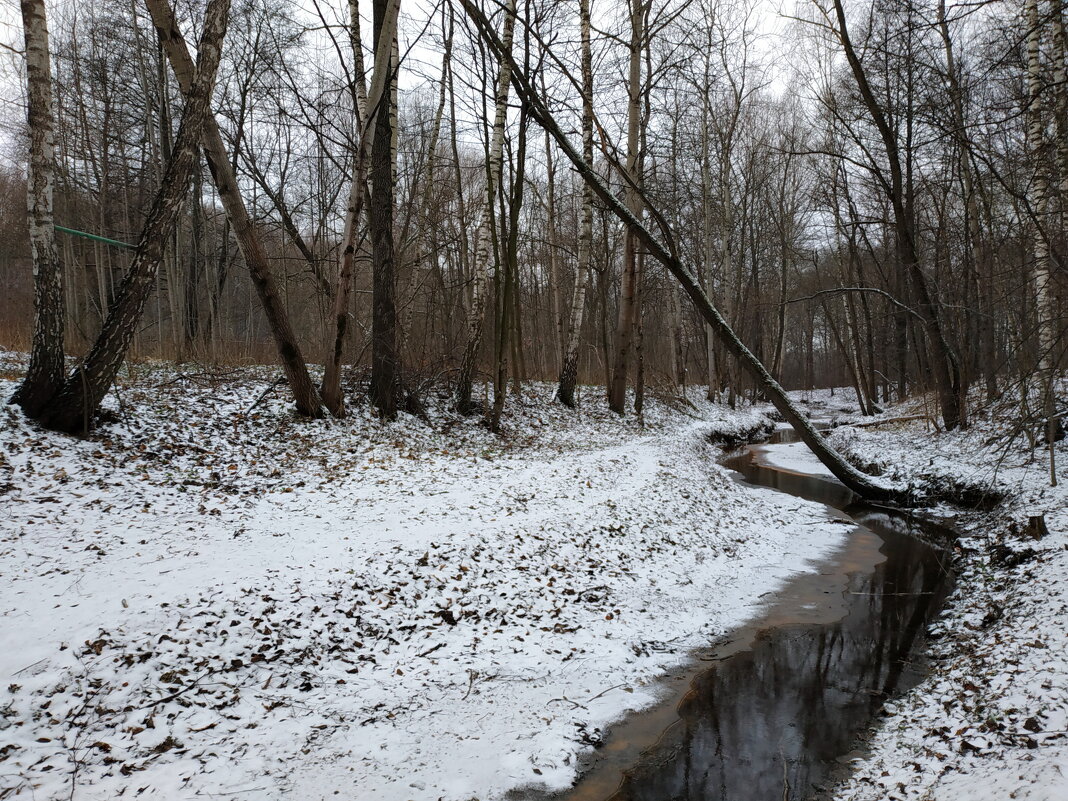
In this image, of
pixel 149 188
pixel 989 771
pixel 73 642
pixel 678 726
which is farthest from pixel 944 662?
pixel 149 188

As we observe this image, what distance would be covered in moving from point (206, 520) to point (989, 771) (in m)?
6.66

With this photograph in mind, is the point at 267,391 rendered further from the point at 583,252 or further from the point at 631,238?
the point at 631,238

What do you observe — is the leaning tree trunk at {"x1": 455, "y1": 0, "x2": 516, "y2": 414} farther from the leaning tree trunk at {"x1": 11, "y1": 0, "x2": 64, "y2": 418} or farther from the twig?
the leaning tree trunk at {"x1": 11, "y1": 0, "x2": 64, "y2": 418}

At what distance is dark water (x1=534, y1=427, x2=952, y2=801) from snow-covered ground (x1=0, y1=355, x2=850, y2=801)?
0.33 meters

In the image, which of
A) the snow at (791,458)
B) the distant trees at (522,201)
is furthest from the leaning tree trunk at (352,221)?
the snow at (791,458)

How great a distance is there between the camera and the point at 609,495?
842cm

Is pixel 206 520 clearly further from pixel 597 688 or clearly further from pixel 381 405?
pixel 381 405

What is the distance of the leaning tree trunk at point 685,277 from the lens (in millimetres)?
3732

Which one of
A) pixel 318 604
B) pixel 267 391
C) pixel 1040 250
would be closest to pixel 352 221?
Result: pixel 267 391

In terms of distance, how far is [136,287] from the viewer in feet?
22.9

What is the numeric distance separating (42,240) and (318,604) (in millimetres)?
5665

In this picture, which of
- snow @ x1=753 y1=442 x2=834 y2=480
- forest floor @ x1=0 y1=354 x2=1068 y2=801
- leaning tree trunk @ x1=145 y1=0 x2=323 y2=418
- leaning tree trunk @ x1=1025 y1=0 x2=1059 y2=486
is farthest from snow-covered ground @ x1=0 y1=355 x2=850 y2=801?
snow @ x1=753 y1=442 x2=834 y2=480

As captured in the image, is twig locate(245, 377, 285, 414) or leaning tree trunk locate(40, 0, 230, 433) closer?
leaning tree trunk locate(40, 0, 230, 433)

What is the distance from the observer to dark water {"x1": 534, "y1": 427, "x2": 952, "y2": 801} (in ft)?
12.6
